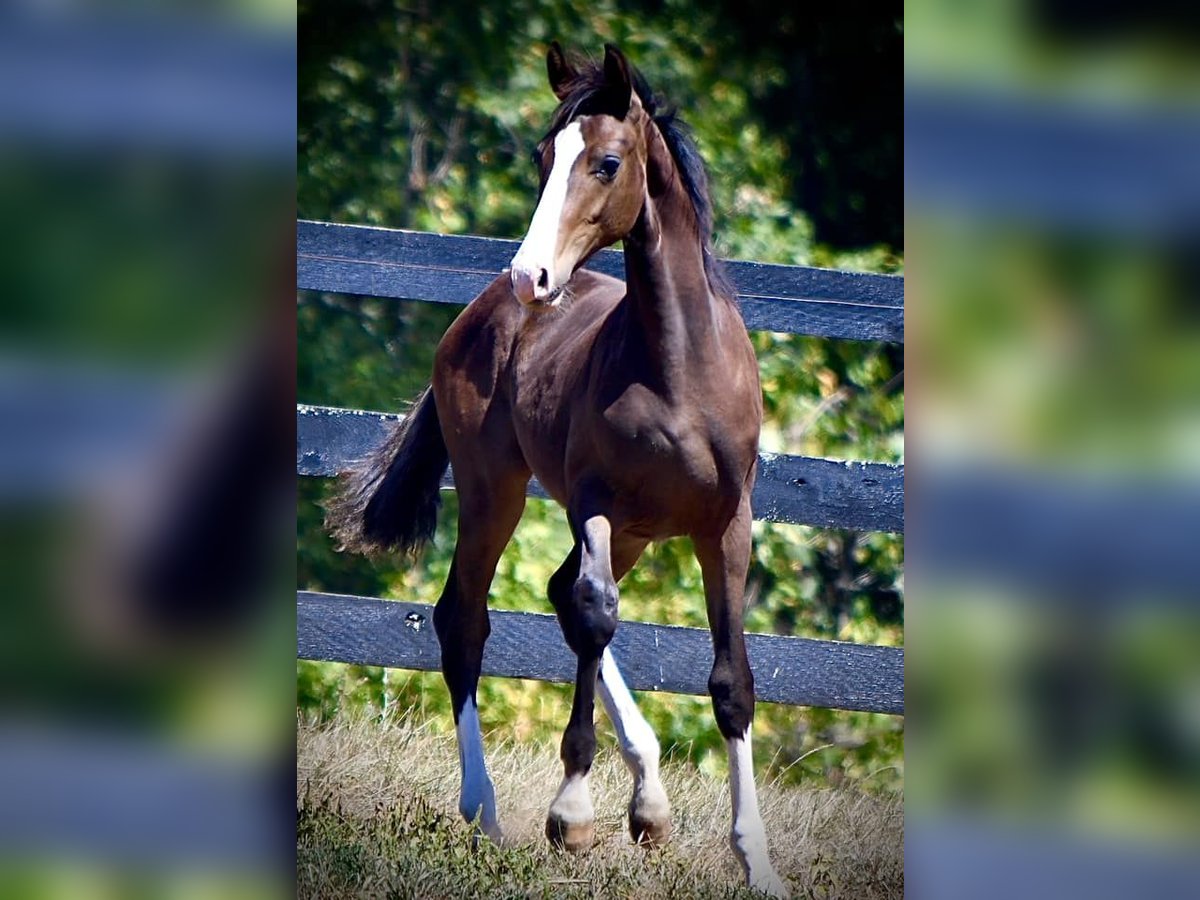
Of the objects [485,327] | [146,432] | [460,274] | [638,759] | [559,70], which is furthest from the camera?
[460,274]

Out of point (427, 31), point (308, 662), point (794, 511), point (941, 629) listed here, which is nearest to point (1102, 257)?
point (941, 629)

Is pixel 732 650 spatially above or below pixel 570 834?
above

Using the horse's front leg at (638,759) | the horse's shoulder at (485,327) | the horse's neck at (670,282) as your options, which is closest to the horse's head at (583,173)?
the horse's neck at (670,282)

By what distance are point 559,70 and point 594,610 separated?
3.73 ft

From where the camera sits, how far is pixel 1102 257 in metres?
1.76

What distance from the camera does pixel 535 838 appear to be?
3016 mm

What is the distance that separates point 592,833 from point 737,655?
0.49 m

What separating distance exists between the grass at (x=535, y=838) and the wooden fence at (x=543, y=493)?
458 mm

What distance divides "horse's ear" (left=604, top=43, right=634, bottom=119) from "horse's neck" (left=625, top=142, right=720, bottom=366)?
6.7 inches

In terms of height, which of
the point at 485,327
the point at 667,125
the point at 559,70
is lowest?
the point at 485,327

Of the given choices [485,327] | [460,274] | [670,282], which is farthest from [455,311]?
[670,282]

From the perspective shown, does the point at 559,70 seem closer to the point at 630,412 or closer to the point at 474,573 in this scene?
the point at 630,412

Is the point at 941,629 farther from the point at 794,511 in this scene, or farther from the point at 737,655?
the point at 794,511

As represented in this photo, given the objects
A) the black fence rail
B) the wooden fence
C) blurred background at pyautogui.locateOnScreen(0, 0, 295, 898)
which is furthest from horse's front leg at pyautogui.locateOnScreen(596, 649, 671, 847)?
Answer: blurred background at pyautogui.locateOnScreen(0, 0, 295, 898)
